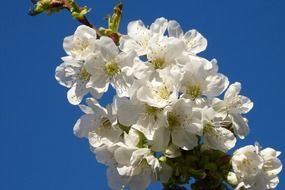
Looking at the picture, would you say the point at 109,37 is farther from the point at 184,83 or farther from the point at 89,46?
the point at 184,83

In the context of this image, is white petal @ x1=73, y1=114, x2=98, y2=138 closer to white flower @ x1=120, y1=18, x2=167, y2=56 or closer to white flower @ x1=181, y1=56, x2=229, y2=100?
white flower @ x1=120, y1=18, x2=167, y2=56

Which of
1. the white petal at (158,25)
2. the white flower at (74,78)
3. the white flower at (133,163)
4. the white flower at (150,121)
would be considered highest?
the white petal at (158,25)

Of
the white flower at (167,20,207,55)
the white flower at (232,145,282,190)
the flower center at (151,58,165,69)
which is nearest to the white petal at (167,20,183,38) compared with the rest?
the white flower at (167,20,207,55)

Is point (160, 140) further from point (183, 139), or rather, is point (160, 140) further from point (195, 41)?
point (195, 41)

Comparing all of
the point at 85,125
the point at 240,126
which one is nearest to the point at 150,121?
the point at 85,125

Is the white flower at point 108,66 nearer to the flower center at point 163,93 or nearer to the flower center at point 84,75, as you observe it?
the flower center at point 84,75

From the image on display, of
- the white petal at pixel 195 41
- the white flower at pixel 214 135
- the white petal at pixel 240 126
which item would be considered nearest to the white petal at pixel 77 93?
the white petal at pixel 195 41
